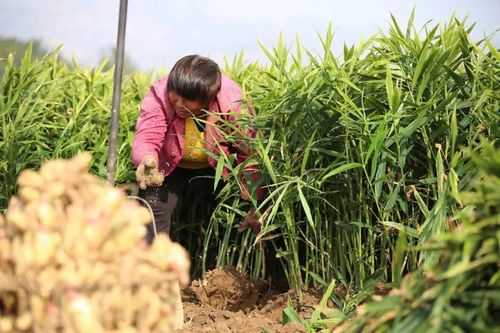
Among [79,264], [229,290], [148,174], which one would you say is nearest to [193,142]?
[148,174]

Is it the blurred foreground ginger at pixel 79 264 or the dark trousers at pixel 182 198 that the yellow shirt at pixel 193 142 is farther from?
the blurred foreground ginger at pixel 79 264

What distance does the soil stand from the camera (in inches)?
95.3

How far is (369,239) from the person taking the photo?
2365 millimetres

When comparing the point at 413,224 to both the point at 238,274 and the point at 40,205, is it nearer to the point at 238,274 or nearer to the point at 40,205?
the point at 238,274

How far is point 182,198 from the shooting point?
3.27 m

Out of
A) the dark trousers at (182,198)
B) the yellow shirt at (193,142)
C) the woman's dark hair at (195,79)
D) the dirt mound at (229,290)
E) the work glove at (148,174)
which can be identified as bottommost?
the dirt mound at (229,290)

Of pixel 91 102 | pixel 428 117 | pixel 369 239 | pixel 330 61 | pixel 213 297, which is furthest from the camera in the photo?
pixel 91 102

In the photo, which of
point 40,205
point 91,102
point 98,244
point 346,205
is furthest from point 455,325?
point 91,102

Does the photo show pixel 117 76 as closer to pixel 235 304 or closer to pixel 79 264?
pixel 235 304

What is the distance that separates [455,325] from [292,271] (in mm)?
1591

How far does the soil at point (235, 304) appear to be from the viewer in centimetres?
242

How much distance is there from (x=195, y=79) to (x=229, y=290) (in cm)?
88

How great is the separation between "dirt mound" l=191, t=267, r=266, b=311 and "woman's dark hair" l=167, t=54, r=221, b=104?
74cm

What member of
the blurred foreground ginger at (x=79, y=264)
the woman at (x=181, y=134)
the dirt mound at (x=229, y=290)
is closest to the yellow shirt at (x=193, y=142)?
the woman at (x=181, y=134)
